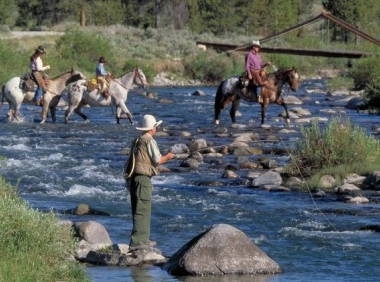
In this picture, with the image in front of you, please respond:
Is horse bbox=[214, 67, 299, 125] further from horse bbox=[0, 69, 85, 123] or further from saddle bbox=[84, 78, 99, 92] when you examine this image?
horse bbox=[0, 69, 85, 123]

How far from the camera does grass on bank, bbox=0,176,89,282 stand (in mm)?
11094

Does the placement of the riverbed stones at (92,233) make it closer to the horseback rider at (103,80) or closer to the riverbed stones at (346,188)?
the riverbed stones at (346,188)

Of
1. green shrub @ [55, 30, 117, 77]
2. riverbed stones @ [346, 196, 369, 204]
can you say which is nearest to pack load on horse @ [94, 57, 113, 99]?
riverbed stones @ [346, 196, 369, 204]

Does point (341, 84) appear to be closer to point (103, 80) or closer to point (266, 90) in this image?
point (266, 90)

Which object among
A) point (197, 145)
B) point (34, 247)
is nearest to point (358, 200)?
point (34, 247)

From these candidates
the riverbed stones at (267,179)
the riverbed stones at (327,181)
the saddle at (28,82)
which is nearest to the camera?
the riverbed stones at (327,181)

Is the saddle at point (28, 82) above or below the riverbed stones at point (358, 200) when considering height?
above

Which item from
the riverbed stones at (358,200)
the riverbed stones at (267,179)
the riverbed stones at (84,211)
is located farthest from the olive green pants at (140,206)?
the riverbed stones at (267,179)

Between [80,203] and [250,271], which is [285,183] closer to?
[80,203]

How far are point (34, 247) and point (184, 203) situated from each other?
6.91 meters

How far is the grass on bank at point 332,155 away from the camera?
68.8 ft

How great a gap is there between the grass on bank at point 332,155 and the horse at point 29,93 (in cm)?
1359

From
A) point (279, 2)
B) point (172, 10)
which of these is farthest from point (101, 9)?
point (279, 2)

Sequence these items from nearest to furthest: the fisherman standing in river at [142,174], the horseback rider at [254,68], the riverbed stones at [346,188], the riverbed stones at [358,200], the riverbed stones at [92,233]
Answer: the fisherman standing in river at [142,174], the riverbed stones at [92,233], the riverbed stones at [358,200], the riverbed stones at [346,188], the horseback rider at [254,68]
